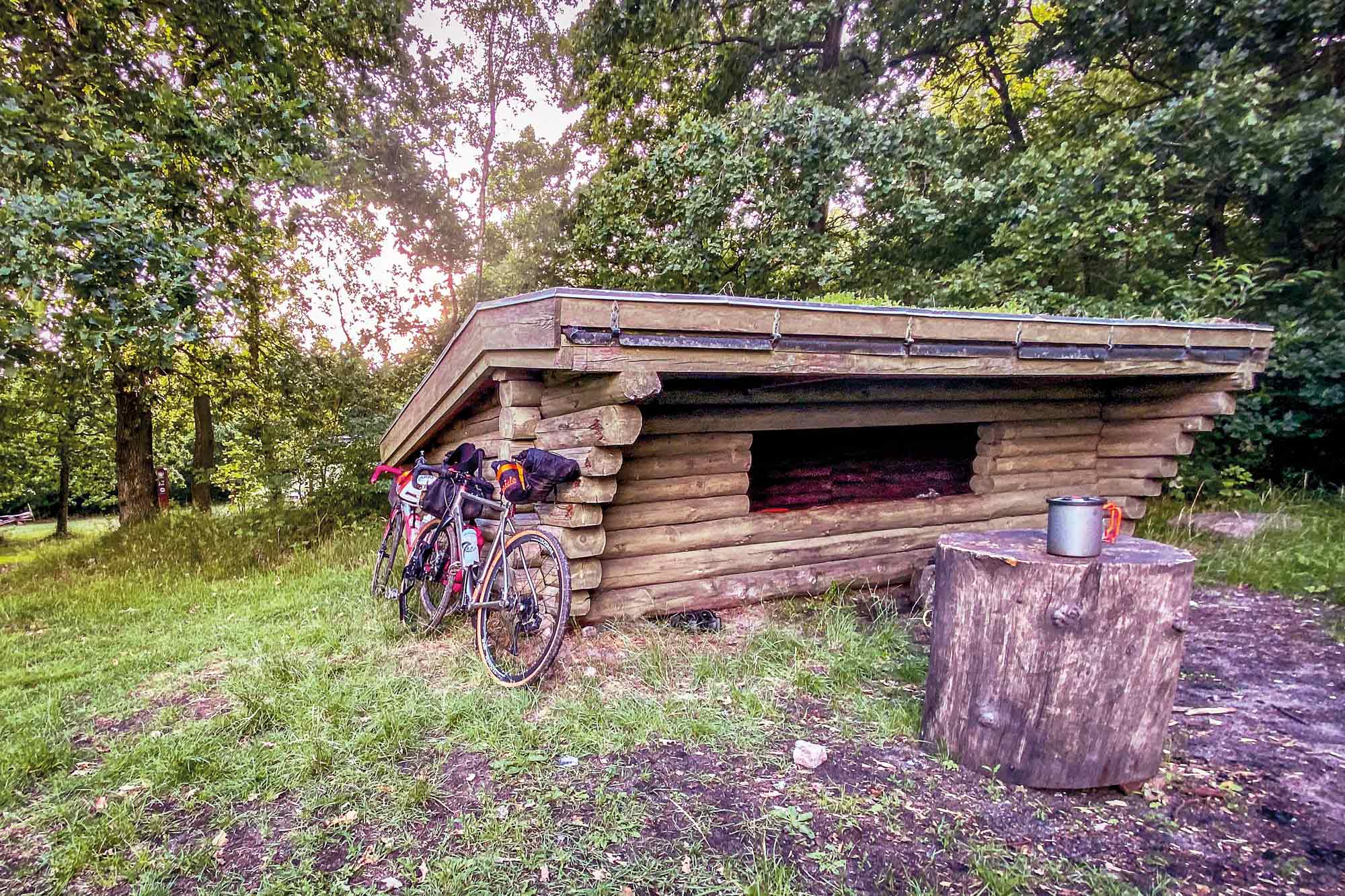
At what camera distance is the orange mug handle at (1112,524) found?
2.57 meters

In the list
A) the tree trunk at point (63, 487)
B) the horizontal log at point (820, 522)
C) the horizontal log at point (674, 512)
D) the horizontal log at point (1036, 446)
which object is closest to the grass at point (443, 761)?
the horizontal log at point (820, 522)

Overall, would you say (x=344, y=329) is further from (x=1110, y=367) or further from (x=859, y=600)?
(x=1110, y=367)

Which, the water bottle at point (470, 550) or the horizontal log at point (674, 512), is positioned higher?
the horizontal log at point (674, 512)

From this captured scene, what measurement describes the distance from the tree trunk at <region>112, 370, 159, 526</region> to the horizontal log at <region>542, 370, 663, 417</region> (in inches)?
308

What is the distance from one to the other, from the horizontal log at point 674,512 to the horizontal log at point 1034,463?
2358 mm

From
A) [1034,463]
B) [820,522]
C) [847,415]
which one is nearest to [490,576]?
[820,522]

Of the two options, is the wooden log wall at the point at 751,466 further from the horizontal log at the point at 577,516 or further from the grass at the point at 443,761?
the grass at the point at 443,761

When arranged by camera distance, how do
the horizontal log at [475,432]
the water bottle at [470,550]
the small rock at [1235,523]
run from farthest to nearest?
the small rock at [1235,523], the horizontal log at [475,432], the water bottle at [470,550]

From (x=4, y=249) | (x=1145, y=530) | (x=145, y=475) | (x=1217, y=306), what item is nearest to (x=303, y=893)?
(x=4, y=249)

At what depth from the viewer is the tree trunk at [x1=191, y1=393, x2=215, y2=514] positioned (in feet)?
30.7

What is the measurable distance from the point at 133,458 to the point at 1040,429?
11.4 m

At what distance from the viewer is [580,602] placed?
3842 millimetres

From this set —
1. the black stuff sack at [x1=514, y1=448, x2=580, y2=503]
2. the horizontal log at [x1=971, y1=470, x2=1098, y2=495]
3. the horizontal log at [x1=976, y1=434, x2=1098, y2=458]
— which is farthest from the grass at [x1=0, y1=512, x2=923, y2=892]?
the horizontal log at [x1=976, y1=434, x2=1098, y2=458]

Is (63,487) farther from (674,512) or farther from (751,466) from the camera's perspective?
(751,466)
